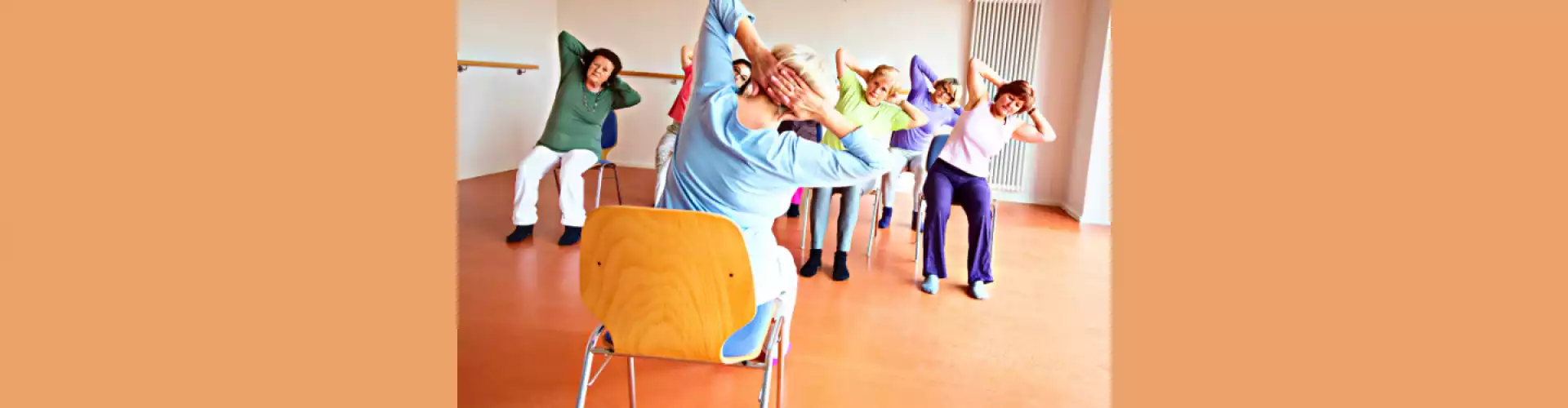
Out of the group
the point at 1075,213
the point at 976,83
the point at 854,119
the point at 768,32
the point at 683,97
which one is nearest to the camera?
the point at 976,83

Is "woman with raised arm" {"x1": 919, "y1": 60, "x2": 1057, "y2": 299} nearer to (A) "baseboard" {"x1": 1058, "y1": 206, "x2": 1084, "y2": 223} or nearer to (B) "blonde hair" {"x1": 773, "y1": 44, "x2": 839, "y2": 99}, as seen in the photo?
(B) "blonde hair" {"x1": 773, "y1": 44, "x2": 839, "y2": 99}

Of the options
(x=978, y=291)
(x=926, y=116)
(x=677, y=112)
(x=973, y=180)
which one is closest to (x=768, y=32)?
(x=677, y=112)

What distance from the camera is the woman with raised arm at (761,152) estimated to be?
1.74m

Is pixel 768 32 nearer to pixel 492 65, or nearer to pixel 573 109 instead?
pixel 492 65

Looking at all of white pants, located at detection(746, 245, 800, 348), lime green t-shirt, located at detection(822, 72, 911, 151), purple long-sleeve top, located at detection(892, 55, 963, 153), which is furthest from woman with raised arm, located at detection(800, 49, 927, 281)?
white pants, located at detection(746, 245, 800, 348)

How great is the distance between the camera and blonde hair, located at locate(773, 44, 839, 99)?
177 cm

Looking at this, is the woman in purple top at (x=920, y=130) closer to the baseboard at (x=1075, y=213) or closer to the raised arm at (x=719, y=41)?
the baseboard at (x=1075, y=213)

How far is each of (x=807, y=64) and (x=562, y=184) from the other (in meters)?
2.66

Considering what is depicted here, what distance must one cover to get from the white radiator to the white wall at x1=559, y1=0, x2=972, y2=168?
133 millimetres

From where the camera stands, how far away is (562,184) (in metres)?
4.12

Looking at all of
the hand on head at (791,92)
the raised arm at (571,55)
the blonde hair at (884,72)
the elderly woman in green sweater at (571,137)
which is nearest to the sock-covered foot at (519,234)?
the elderly woman in green sweater at (571,137)

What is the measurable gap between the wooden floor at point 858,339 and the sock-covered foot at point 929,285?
2.4 inches

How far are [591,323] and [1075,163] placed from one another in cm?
482

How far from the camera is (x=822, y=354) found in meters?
2.49
